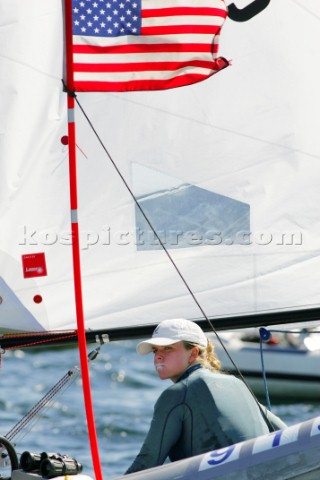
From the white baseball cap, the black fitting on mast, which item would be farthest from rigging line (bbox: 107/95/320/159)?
the white baseball cap

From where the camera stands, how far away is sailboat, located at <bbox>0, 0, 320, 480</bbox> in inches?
178

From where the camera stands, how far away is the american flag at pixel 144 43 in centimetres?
422

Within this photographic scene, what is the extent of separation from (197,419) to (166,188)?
3.86ft

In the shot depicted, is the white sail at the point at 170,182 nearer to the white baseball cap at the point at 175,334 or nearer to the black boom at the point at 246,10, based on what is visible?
the black boom at the point at 246,10

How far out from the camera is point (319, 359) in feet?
46.2

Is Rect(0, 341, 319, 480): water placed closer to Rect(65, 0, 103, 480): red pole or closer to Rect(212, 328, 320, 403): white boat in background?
Rect(212, 328, 320, 403): white boat in background

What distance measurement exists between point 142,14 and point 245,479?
61.8 inches

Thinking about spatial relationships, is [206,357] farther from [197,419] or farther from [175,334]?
[197,419]

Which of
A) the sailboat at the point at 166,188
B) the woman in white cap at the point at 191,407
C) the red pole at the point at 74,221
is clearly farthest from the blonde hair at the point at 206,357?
the sailboat at the point at 166,188

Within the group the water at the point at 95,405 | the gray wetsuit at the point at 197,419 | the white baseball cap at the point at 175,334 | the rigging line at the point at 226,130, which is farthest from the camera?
the water at the point at 95,405

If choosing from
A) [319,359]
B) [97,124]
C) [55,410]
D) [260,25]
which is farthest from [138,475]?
[319,359]

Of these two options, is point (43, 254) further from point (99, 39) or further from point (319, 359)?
point (319, 359)

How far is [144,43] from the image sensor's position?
4285 millimetres

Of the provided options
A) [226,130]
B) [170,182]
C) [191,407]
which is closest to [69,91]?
[170,182]
